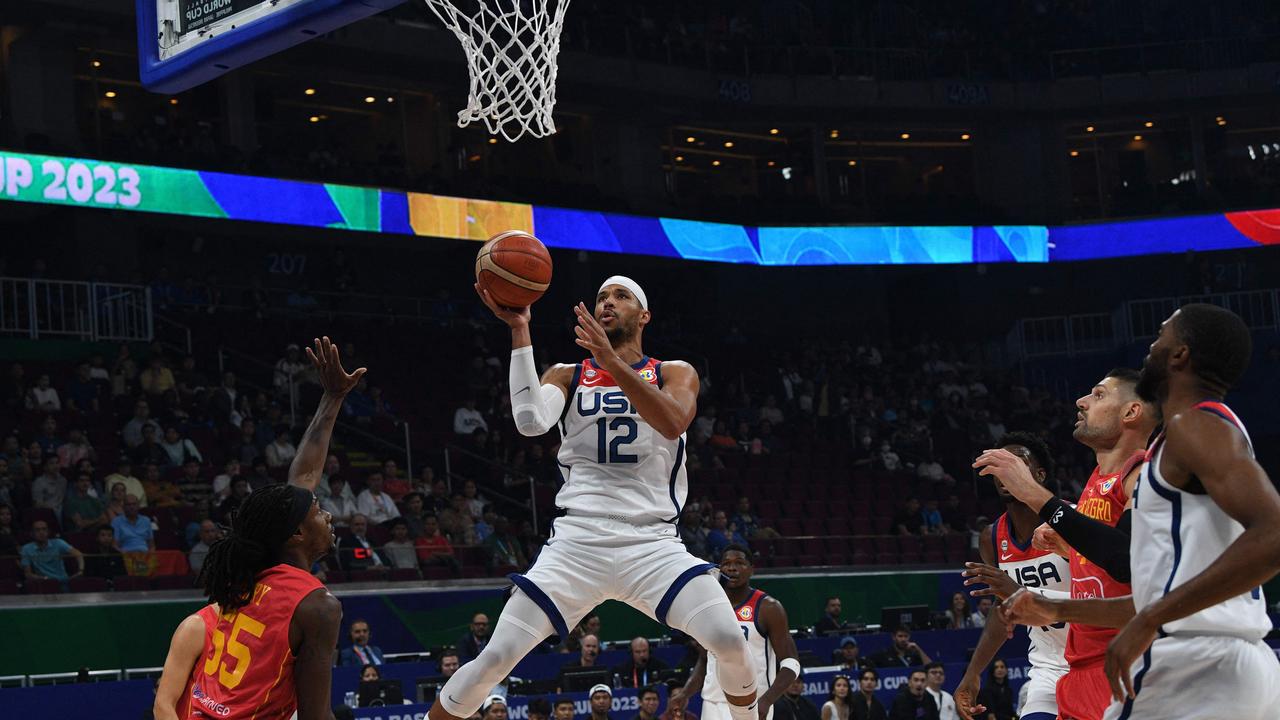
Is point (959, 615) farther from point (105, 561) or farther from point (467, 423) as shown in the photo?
point (105, 561)

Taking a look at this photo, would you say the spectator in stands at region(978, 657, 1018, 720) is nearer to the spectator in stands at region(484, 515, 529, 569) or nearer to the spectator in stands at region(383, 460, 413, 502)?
the spectator in stands at region(484, 515, 529, 569)

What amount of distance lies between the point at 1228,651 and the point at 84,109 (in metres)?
25.1

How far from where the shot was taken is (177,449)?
58.6 ft

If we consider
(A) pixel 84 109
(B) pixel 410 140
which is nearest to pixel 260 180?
(A) pixel 84 109

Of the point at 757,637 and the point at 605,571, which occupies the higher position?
the point at 605,571

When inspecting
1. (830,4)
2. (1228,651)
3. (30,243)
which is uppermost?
(830,4)

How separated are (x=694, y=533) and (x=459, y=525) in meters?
3.01

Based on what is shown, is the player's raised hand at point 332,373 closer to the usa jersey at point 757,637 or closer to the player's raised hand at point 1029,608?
the player's raised hand at point 1029,608

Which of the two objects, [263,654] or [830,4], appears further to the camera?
[830,4]

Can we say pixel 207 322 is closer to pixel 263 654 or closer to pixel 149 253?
pixel 149 253

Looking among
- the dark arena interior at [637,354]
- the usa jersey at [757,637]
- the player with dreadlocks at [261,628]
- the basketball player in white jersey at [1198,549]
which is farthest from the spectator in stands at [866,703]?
the basketball player in white jersey at [1198,549]

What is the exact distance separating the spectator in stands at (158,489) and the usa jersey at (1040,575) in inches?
444

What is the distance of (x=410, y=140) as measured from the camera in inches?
1171

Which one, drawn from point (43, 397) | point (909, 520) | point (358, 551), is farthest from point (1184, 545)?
point (909, 520)
